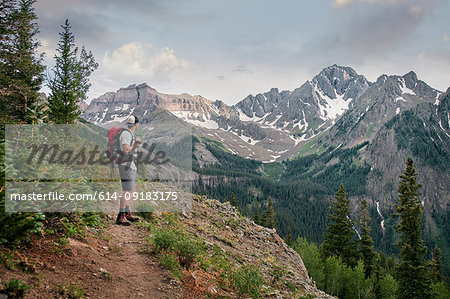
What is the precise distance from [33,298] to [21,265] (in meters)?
1.04

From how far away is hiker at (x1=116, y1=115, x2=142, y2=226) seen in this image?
925cm

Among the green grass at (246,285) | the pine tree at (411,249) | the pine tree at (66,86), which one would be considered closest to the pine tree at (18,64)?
the pine tree at (66,86)

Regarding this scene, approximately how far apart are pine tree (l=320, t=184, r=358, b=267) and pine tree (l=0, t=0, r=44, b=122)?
3756 cm

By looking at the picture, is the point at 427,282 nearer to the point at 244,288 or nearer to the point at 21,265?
the point at 244,288

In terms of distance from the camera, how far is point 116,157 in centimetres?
938

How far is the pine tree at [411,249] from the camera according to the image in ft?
76.2

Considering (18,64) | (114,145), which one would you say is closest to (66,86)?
(18,64)

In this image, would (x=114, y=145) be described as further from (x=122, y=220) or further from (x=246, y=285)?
(x=246, y=285)

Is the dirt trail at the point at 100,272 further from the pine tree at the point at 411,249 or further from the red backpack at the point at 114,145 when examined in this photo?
the pine tree at the point at 411,249

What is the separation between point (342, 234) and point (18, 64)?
44446mm

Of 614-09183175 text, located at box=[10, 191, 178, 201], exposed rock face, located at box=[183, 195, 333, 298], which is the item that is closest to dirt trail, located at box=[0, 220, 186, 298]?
614-09183175 text, located at box=[10, 191, 178, 201]

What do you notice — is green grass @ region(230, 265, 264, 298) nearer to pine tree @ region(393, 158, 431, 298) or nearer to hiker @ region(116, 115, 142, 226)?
hiker @ region(116, 115, 142, 226)

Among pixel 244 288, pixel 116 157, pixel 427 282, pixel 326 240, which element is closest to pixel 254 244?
pixel 244 288

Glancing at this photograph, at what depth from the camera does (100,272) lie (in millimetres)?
5957
